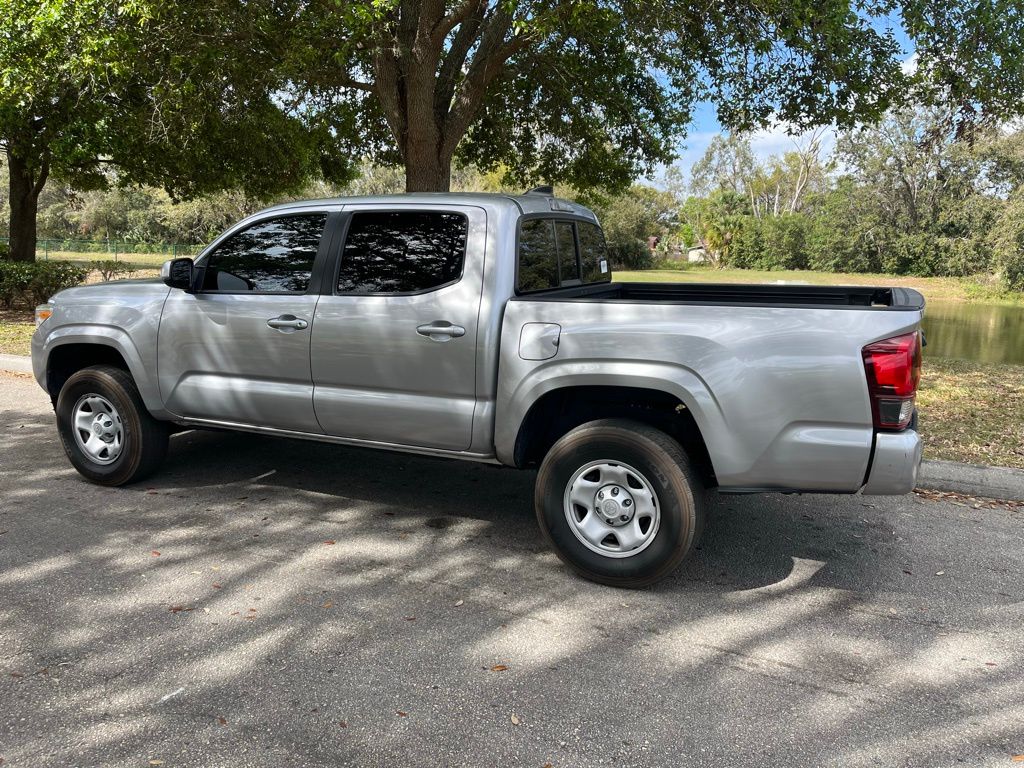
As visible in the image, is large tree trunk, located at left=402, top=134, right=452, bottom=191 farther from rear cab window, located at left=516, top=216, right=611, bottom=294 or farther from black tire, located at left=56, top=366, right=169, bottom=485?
black tire, located at left=56, top=366, right=169, bottom=485

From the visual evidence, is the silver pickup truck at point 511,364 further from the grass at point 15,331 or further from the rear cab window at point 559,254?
the grass at point 15,331

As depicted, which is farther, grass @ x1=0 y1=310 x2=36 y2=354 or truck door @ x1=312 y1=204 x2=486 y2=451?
grass @ x1=0 y1=310 x2=36 y2=354

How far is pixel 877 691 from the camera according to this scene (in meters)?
3.15

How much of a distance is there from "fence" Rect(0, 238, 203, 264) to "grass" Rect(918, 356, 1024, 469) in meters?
44.1

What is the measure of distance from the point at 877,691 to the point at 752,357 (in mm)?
1427

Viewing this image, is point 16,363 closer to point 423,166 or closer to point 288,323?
point 423,166

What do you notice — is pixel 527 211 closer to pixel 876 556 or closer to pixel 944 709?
pixel 876 556

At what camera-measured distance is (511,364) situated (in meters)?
4.15

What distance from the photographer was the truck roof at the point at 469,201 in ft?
14.7

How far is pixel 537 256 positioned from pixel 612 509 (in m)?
1.53

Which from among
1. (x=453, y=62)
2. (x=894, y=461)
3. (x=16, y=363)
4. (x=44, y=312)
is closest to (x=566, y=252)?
(x=894, y=461)

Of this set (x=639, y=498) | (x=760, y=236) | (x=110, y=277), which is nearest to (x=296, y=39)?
(x=639, y=498)

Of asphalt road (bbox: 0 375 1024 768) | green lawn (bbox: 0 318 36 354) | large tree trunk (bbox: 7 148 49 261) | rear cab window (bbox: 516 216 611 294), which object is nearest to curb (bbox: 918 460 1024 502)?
asphalt road (bbox: 0 375 1024 768)

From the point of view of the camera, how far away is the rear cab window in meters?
4.51
